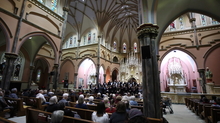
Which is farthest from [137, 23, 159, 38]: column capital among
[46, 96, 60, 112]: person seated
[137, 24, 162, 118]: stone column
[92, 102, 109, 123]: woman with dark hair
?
[46, 96, 60, 112]: person seated

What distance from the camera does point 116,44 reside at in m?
23.6

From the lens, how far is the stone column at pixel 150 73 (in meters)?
4.36

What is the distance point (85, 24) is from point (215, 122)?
19907 mm

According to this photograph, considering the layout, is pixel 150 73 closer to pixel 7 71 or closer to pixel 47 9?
pixel 7 71

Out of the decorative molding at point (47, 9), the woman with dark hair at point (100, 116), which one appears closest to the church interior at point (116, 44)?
the decorative molding at point (47, 9)

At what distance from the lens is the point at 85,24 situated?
65.2 ft

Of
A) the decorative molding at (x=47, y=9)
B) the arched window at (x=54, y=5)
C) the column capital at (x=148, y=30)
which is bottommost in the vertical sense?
the column capital at (x=148, y=30)

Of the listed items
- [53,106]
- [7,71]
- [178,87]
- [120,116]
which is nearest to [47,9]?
[7,71]

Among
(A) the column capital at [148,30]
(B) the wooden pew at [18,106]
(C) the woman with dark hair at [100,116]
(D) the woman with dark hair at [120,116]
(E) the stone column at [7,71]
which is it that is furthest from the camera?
(E) the stone column at [7,71]

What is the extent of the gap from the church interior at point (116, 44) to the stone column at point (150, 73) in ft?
0.12

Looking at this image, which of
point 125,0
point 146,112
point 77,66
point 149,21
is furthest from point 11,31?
point 125,0

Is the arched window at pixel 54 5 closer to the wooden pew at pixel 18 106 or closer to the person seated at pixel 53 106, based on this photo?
the wooden pew at pixel 18 106

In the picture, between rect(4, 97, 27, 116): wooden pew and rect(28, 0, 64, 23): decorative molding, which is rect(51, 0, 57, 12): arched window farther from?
rect(4, 97, 27, 116): wooden pew

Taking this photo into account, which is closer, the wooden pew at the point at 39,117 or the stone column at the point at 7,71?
the wooden pew at the point at 39,117
